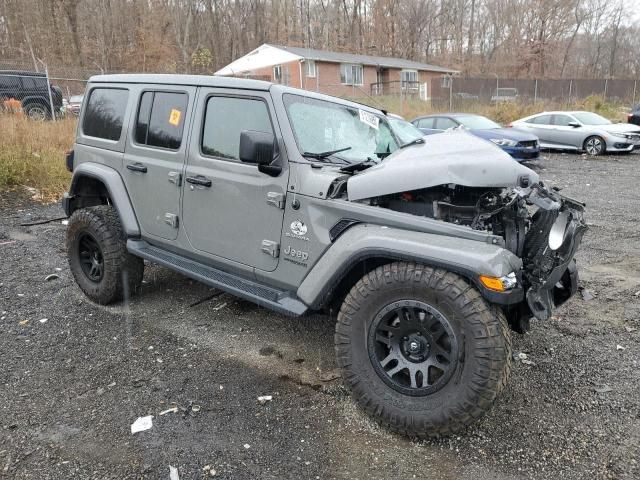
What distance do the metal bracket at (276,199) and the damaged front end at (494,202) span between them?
1.59ft

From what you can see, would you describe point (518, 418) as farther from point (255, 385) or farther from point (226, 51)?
point (226, 51)

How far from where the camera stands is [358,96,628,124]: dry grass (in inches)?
899

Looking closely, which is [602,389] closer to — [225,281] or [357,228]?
[357,228]

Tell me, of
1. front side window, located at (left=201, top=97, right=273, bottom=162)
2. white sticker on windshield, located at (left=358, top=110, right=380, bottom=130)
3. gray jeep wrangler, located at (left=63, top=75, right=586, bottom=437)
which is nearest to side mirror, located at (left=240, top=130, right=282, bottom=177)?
gray jeep wrangler, located at (left=63, top=75, right=586, bottom=437)

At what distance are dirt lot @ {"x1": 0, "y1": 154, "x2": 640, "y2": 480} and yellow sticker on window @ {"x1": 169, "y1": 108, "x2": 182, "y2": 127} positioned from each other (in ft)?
5.43

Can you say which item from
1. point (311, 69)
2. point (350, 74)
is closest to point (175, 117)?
point (311, 69)

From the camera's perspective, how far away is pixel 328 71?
122 feet

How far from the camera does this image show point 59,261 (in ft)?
18.6

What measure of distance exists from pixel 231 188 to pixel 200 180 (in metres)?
0.31

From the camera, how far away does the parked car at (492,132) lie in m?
12.5

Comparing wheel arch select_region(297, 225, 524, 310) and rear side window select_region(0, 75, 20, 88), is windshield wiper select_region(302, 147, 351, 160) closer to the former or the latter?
wheel arch select_region(297, 225, 524, 310)

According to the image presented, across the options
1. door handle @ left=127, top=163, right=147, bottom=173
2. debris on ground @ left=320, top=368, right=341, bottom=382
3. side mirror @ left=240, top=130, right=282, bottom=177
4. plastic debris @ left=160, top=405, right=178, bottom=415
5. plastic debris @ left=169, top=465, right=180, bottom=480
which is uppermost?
side mirror @ left=240, top=130, right=282, bottom=177

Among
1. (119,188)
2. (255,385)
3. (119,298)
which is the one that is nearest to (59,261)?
(119,298)

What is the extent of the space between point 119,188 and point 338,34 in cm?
5323
